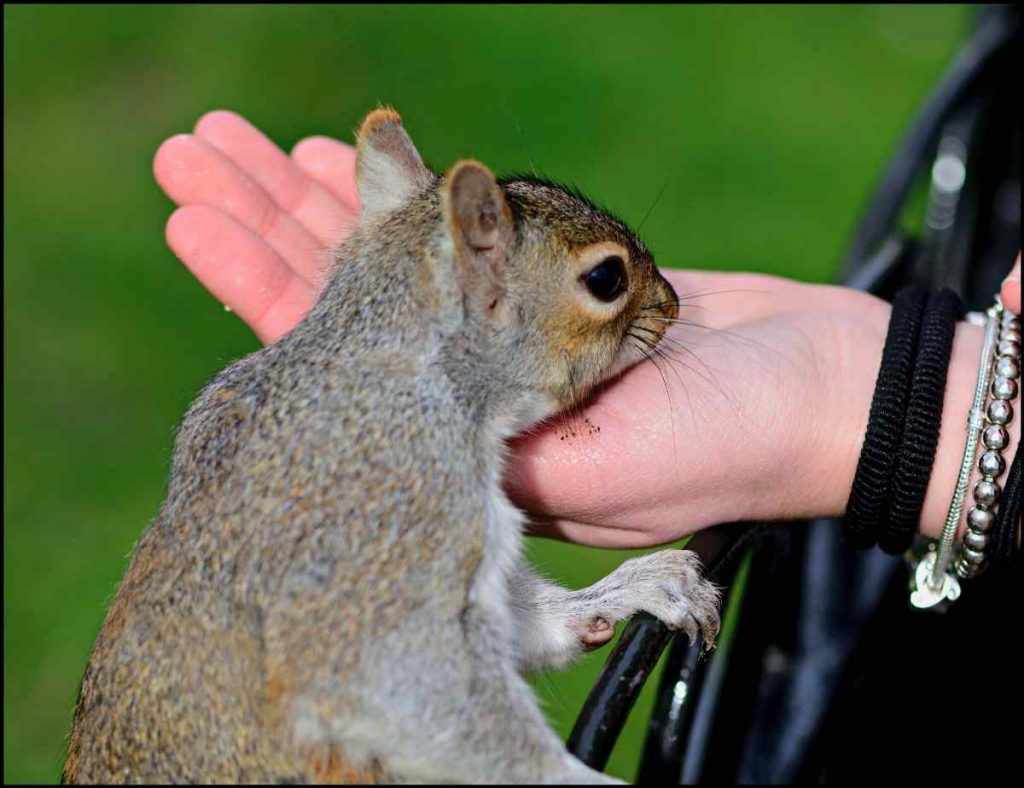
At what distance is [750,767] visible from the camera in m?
2.23

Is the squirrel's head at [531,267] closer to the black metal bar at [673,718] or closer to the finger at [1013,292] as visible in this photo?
the black metal bar at [673,718]

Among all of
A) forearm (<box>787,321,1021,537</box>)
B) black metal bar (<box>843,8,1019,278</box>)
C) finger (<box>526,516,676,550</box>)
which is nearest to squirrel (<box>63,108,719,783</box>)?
finger (<box>526,516,676,550</box>)

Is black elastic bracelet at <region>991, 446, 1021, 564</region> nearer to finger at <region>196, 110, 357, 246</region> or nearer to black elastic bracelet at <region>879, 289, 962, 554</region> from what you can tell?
black elastic bracelet at <region>879, 289, 962, 554</region>

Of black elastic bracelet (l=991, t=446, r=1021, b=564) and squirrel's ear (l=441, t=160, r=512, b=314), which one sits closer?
squirrel's ear (l=441, t=160, r=512, b=314)

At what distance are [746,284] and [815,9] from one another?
14.2ft

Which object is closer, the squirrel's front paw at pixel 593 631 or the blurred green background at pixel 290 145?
the squirrel's front paw at pixel 593 631

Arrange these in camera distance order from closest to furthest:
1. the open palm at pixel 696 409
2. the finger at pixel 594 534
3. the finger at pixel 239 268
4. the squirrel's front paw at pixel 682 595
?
1. the squirrel's front paw at pixel 682 595
2. the open palm at pixel 696 409
3. the finger at pixel 594 534
4. the finger at pixel 239 268

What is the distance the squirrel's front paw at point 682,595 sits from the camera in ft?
6.00

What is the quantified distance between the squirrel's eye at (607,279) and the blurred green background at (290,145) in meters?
1.75

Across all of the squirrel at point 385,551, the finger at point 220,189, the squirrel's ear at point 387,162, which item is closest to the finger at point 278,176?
the finger at point 220,189

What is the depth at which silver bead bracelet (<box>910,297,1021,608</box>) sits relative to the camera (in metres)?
2.03

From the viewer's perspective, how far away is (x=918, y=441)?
196cm

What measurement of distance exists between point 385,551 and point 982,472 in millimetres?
1006

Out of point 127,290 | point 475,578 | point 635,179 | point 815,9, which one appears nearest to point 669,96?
point 635,179
